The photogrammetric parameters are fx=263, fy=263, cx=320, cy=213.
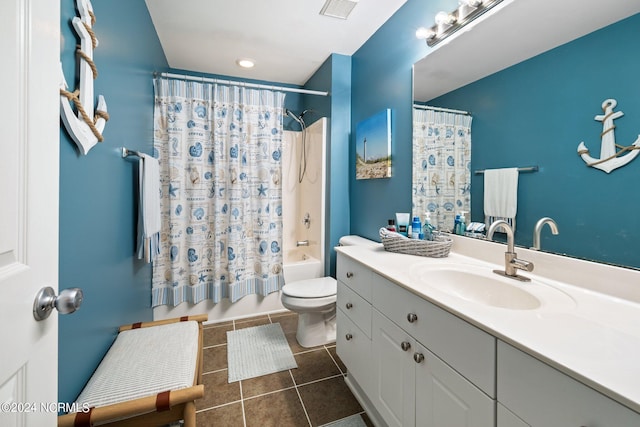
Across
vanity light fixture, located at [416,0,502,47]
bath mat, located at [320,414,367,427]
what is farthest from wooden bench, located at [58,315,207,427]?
vanity light fixture, located at [416,0,502,47]

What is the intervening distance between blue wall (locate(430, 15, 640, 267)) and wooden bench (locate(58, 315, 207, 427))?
1513 mm

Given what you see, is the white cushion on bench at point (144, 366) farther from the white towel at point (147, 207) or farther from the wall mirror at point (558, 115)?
the wall mirror at point (558, 115)

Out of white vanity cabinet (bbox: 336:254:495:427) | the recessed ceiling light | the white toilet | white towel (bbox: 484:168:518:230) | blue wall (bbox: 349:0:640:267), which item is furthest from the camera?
the recessed ceiling light

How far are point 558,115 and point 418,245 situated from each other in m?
0.78

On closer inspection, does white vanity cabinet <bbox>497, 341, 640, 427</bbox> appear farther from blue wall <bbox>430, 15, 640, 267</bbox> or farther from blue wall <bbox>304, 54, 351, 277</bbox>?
blue wall <bbox>304, 54, 351, 277</bbox>

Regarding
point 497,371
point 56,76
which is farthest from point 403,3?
point 497,371

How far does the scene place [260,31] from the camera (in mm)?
2080

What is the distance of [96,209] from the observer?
1.12 metres

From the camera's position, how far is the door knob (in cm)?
52

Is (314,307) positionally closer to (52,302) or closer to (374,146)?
(374,146)

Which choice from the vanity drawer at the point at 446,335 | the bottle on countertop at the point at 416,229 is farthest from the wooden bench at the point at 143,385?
the bottle on countertop at the point at 416,229

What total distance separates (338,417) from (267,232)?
155 cm

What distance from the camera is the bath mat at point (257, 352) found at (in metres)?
1.78

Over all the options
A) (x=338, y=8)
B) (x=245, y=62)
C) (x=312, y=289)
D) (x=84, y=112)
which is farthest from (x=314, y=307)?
(x=245, y=62)
